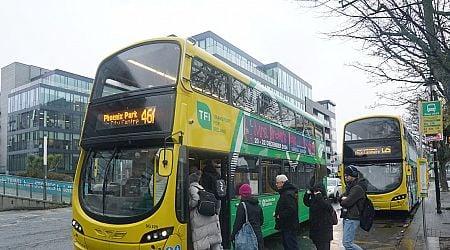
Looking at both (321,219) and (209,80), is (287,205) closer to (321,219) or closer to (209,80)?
(321,219)

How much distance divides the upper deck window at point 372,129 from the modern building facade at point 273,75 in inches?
852

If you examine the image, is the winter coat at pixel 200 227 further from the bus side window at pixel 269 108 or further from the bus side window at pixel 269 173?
the bus side window at pixel 269 108

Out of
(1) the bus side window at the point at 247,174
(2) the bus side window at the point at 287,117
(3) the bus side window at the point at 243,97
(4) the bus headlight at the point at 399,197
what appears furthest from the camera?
(4) the bus headlight at the point at 399,197

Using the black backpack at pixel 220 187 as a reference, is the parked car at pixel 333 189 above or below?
below

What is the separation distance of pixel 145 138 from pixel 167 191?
0.93 metres

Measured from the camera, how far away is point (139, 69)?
24.5ft

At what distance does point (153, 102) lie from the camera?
6.96m

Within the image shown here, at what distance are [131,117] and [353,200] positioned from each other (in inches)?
156

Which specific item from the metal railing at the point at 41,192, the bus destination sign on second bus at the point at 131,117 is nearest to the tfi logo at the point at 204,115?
the bus destination sign on second bus at the point at 131,117

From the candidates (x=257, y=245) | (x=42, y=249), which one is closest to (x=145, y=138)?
(x=257, y=245)

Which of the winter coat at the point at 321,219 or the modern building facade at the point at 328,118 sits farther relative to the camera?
the modern building facade at the point at 328,118

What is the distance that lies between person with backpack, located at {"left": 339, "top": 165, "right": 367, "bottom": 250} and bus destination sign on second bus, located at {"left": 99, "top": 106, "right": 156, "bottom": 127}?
3451 millimetres

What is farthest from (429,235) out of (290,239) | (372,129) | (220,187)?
(220,187)

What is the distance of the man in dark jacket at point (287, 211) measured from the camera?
7555 millimetres
